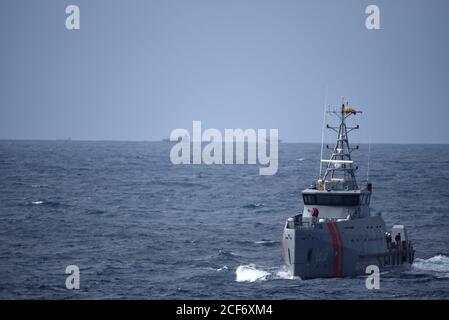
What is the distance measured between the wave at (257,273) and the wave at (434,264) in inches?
410

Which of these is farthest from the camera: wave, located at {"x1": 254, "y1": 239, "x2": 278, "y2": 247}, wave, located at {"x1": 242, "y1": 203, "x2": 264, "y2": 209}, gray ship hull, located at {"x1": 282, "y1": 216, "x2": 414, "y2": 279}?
wave, located at {"x1": 242, "y1": 203, "x2": 264, "y2": 209}

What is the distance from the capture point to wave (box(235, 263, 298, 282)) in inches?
2131

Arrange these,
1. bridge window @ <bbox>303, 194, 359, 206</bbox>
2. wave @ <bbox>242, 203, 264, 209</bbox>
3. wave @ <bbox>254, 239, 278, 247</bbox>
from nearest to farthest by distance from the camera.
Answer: bridge window @ <bbox>303, 194, 359, 206</bbox>, wave @ <bbox>254, 239, 278, 247</bbox>, wave @ <bbox>242, 203, 264, 209</bbox>

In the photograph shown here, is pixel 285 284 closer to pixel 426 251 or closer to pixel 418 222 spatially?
pixel 426 251

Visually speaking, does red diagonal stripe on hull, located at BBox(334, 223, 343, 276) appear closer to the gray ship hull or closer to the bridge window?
the gray ship hull

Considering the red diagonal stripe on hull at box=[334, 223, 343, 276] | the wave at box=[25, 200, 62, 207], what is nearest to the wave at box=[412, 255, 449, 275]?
the red diagonal stripe on hull at box=[334, 223, 343, 276]

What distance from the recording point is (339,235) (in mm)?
53188

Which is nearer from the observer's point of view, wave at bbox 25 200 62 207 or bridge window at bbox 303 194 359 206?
bridge window at bbox 303 194 359 206

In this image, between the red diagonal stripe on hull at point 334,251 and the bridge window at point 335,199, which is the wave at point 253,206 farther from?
the red diagonal stripe on hull at point 334,251

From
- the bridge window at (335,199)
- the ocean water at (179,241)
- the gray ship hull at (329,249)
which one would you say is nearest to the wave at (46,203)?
the ocean water at (179,241)

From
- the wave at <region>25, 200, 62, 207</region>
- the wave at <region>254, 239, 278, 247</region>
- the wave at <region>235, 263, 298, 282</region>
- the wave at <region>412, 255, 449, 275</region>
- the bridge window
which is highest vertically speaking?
the bridge window

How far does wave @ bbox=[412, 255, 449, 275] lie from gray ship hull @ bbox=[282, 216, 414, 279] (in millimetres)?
6379

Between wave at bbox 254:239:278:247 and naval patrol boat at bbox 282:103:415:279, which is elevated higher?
naval patrol boat at bbox 282:103:415:279
